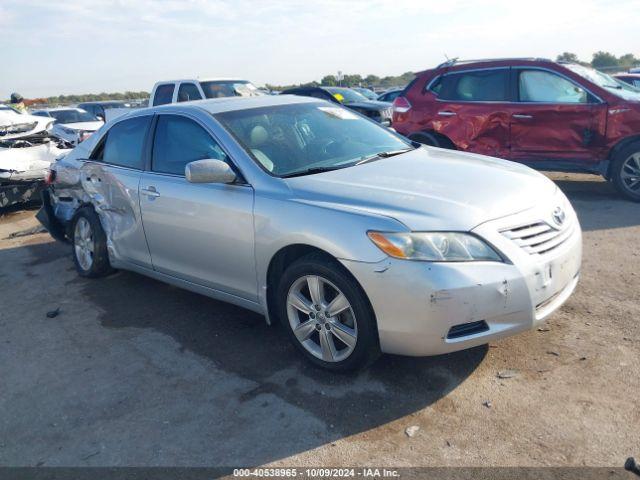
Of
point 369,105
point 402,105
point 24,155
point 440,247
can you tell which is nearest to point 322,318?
point 440,247

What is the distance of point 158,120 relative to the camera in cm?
482

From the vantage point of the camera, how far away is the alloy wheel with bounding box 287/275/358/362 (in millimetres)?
3467

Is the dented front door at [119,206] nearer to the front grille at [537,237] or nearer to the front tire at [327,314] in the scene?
the front tire at [327,314]

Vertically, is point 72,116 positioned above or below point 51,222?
above

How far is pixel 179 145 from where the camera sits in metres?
4.59

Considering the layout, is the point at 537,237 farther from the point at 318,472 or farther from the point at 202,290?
the point at 202,290

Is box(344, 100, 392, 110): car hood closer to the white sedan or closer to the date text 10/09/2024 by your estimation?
the white sedan

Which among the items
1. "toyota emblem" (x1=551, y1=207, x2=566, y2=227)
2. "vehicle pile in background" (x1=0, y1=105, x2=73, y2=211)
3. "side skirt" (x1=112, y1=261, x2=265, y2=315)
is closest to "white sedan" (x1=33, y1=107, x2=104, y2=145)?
"vehicle pile in background" (x1=0, y1=105, x2=73, y2=211)

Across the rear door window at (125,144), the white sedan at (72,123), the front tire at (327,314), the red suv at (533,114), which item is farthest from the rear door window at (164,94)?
the front tire at (327,314)

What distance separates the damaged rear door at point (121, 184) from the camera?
491 cm

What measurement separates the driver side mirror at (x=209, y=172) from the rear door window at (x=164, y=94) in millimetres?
8980

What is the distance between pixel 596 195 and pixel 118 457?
23.3 ft

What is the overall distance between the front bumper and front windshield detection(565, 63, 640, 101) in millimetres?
5198

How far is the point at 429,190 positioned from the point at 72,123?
1443 centimetres
